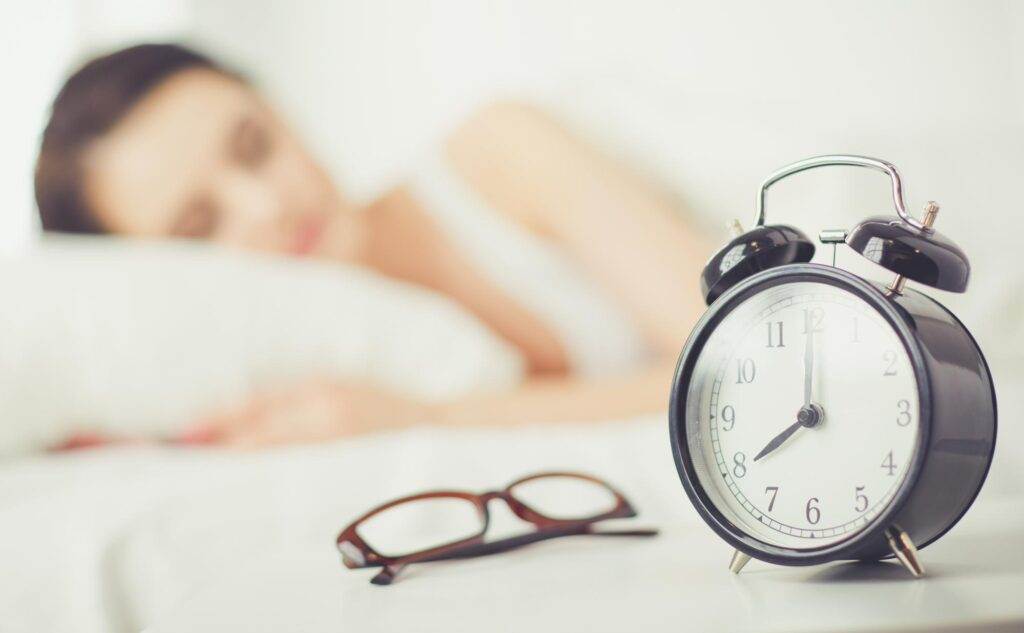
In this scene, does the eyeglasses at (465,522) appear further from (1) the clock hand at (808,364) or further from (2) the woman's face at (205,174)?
(2) the woman's face at (205,174)

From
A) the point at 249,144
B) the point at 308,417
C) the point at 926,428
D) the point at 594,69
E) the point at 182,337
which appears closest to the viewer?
the point at 926,428

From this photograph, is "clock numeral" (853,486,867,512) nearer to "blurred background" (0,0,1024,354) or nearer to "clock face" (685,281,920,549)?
"clock face" (685,281,920,549)

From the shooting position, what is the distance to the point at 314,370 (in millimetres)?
1306

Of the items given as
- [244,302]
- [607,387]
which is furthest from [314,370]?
[607,387]

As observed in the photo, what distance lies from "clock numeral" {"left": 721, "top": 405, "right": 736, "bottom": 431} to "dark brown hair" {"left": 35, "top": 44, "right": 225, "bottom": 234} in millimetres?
1511

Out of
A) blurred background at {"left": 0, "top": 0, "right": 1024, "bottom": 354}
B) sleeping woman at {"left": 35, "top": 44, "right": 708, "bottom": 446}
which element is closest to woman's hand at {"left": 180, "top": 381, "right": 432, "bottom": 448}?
sleeping woman at {"left": 35, "top": 44, "right": 708, "bottom": 446}

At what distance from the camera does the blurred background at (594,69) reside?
164 cm

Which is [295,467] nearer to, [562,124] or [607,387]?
[607,387]

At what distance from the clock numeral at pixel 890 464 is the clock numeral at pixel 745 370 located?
8 centimetres

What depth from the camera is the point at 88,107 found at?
5.32 feet

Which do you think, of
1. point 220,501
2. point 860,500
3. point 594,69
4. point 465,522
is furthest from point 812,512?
point 594,69

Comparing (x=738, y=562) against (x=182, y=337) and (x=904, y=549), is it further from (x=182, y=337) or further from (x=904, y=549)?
(x=182, y=337)

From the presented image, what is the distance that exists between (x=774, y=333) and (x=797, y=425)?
0.16 feet

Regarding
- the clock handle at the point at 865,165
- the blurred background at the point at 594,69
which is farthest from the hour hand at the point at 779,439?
the blurred background at the point at 594,69
